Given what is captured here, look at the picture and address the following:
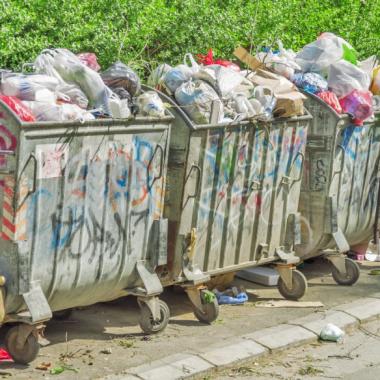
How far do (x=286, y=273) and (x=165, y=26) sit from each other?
2.74m

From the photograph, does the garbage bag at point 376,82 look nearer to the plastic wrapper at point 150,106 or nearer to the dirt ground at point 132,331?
the dirt ground at point 132,331

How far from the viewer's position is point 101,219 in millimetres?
6770

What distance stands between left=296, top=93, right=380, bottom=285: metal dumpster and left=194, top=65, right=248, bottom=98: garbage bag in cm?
102

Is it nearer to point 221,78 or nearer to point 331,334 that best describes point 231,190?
point 221,78

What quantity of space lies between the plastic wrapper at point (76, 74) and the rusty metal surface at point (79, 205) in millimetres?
240

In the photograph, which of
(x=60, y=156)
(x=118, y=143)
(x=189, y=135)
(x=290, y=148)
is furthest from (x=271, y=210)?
(x=60, y=156)

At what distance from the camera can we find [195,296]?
25.2 feet

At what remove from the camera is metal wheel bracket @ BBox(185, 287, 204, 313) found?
7642 mm

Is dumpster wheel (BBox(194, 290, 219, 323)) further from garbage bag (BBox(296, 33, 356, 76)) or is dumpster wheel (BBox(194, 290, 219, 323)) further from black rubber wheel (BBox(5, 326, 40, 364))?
garbage bag (BBox(296, 33, 356, 76))

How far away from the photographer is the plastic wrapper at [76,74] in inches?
270

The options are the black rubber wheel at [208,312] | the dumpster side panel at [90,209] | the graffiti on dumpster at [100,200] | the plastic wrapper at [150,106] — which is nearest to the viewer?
the dumpster side panel at [90,209]

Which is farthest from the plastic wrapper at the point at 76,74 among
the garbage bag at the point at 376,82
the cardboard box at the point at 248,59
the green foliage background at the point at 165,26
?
the garbage bag at the point at 376,82

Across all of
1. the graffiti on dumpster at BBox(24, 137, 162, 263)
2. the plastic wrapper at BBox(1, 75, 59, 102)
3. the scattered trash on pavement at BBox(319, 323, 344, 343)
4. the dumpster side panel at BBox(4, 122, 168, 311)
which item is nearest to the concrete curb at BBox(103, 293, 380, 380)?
the scattered trash on pavement at BBox(319, 323, 344, 343)

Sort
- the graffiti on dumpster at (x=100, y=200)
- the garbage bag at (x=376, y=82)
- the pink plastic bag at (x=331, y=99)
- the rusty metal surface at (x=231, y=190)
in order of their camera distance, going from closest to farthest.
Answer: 1. the graffiti on dumpster at (x=100, y=200)
2. the rusty metal surface at (x=231, y=190)
3. the pink plastic bag at (x=331, y=99)
4. the garbage bag at (x=376, y=82)
